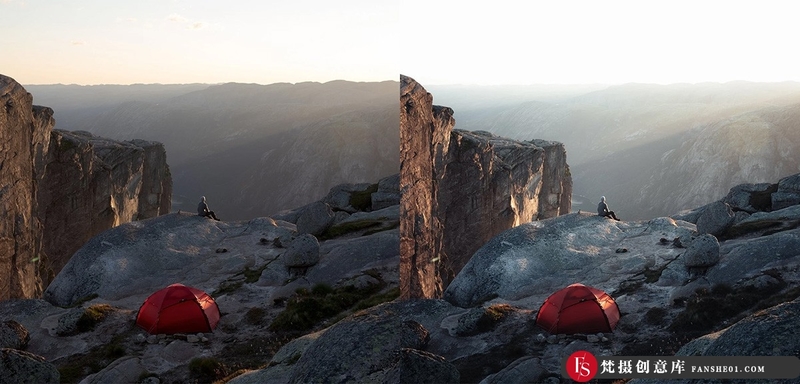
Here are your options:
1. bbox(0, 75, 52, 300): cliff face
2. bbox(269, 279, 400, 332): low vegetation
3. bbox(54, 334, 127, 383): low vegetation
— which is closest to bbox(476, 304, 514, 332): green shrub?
bbox(269, 279, 400, 332): low vegetation

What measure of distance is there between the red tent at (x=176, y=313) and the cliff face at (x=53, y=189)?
18037 mm

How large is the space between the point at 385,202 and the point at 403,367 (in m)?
62.2

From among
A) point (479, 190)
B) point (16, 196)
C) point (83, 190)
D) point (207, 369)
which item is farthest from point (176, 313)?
point (83, 190)

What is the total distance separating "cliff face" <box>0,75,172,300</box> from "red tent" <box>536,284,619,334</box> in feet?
134

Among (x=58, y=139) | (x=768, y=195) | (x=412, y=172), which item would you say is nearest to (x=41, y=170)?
(x=58, y=139)

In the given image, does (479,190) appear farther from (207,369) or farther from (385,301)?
(207,369)

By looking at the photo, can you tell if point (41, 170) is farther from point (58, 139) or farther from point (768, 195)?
point (768, 195)

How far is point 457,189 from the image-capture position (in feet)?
240

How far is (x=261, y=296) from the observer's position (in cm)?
4125

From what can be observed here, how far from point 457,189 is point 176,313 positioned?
1739 inches

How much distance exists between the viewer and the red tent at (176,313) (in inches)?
1346

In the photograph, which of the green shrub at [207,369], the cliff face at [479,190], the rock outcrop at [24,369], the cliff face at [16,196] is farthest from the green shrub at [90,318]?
the cliff face at [479,190]

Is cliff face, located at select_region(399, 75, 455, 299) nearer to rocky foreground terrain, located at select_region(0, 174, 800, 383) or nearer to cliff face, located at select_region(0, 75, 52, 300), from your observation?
rocky foreground terrain, located at select_region(0, 174, 800, 383)

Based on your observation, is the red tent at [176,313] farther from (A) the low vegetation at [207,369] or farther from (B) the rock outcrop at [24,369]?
(B) the rock outcrop at [24,369]
